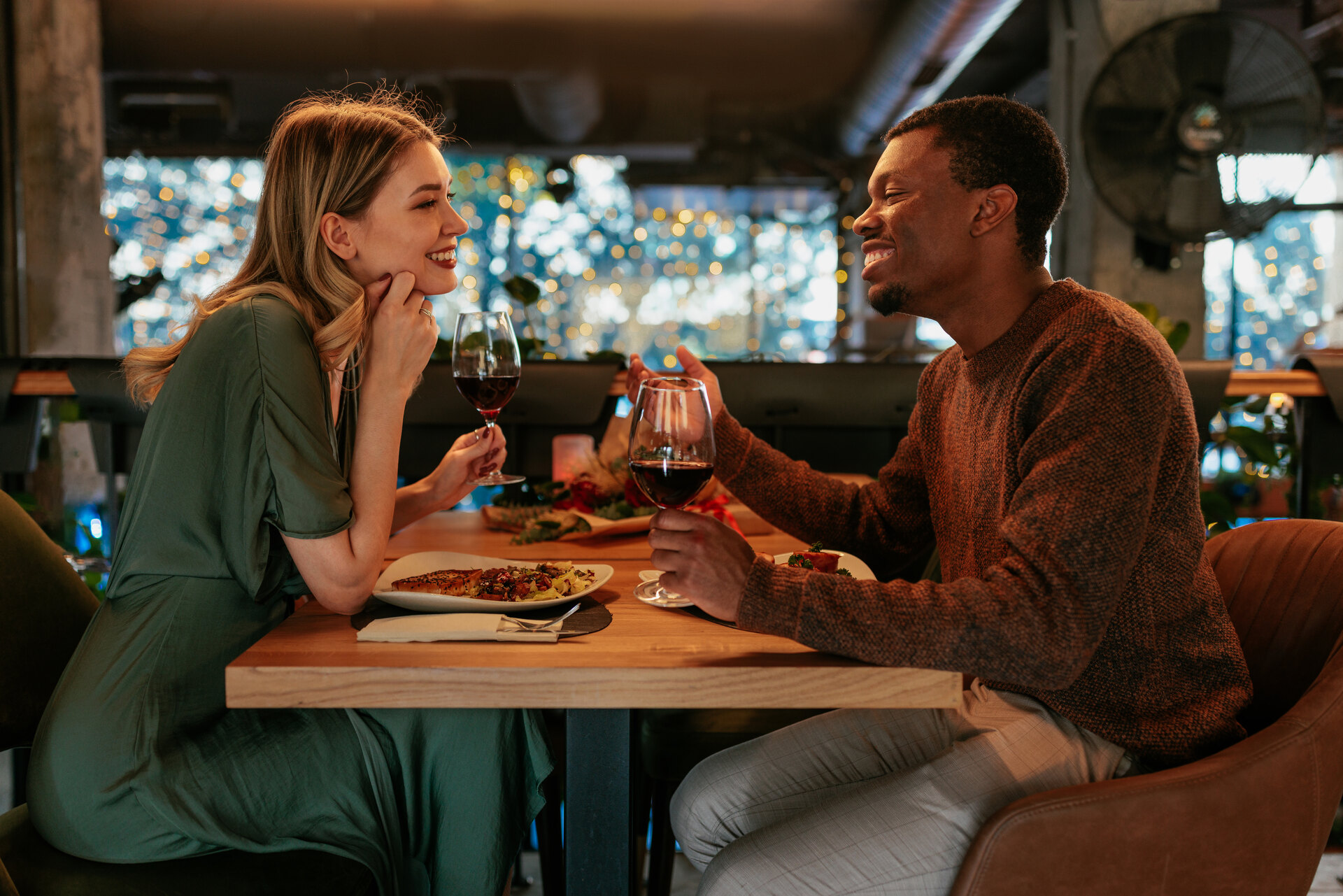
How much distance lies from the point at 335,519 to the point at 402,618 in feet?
0.53

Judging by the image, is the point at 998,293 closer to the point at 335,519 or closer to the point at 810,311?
the point at 335,519

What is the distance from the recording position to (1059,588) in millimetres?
918

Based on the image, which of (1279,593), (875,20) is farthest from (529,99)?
(1279,593)

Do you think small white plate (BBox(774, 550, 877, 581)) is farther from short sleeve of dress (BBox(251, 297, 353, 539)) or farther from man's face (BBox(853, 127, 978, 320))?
short sleeve of dress (BBox(251, 297, 353, 539))

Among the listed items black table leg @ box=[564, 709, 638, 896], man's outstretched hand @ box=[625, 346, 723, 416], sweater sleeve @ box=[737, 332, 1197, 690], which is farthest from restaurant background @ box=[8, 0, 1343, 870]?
black table leg @ box=[564, 709, 638, 896]

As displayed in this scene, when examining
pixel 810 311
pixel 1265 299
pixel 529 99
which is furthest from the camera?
pixel 810 311

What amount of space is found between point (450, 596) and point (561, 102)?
18.9ft

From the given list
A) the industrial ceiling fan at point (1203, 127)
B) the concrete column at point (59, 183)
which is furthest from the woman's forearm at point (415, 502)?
the concrete column at point (59, 183)

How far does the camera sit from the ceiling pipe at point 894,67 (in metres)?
4.63

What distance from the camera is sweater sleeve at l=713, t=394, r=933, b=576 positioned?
4.77ft

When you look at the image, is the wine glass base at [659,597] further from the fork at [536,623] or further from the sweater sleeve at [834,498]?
the sweater sleeve at [834,498]

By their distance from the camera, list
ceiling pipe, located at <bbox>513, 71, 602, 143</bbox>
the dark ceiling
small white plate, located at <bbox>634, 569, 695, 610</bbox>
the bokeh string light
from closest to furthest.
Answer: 1. small white plate, located at <bbox>634, 569, 695, 610</bbox>
2. the dark ceiling
3. ceiling pipe, located at <bbox>513, 71, 602, 143</bbox>
4. the bokeh string light

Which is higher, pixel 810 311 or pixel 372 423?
pixel 810 311

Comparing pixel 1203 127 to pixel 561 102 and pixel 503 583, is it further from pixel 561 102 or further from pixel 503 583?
pixel 561 102
